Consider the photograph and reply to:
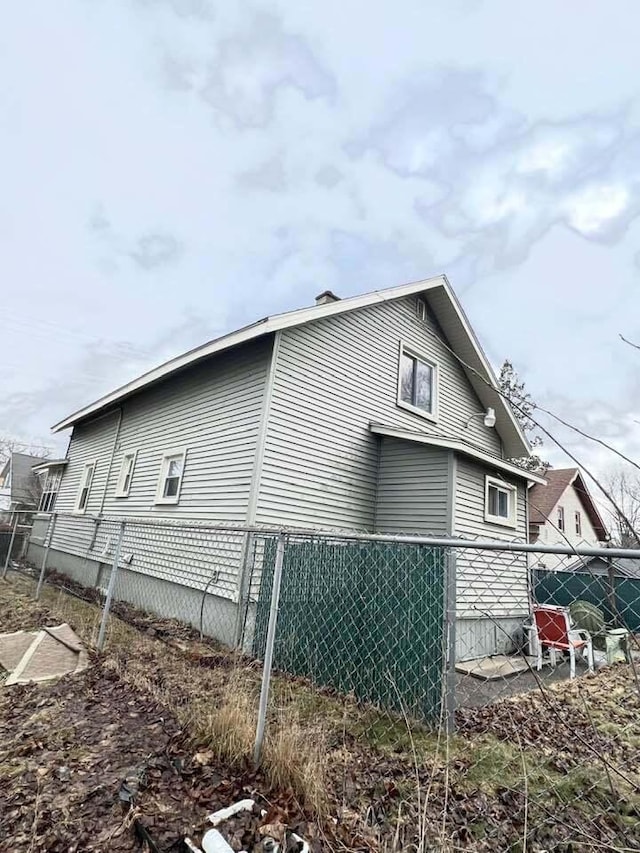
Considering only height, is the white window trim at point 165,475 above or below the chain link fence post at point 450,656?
above

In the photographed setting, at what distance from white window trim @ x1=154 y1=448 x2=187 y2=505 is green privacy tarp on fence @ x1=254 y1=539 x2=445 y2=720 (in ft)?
13.9

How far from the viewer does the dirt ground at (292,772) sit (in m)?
2.19

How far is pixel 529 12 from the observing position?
399 centimetres

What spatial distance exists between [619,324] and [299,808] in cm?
298

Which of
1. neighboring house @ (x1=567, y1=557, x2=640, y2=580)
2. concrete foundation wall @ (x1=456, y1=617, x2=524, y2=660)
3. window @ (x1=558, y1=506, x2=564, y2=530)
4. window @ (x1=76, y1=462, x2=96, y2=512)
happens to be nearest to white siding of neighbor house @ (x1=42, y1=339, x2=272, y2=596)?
window @ (x1=76, y1=462, x2=96, y2=512)

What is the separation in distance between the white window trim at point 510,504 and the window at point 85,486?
38.1 feet

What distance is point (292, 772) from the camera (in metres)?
2.51

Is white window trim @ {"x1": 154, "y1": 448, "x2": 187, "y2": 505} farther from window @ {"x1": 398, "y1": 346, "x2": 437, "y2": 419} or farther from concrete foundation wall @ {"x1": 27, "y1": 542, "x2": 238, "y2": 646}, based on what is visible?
window @ {"x1": 398, "y1": 346, "x2": 437, "y2": 419}

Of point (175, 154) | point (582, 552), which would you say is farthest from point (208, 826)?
point (175, 154)

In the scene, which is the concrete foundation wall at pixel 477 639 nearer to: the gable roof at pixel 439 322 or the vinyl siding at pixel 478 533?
the vinyl siding at pixel 478 533

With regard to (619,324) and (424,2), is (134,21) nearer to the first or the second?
(424,2)

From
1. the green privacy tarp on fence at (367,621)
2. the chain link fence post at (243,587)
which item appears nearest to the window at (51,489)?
the chain link fence post at (243,587)

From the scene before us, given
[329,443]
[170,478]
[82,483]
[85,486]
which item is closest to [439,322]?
[329,443]

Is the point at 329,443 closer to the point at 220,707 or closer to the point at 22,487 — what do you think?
the point at 220,707
